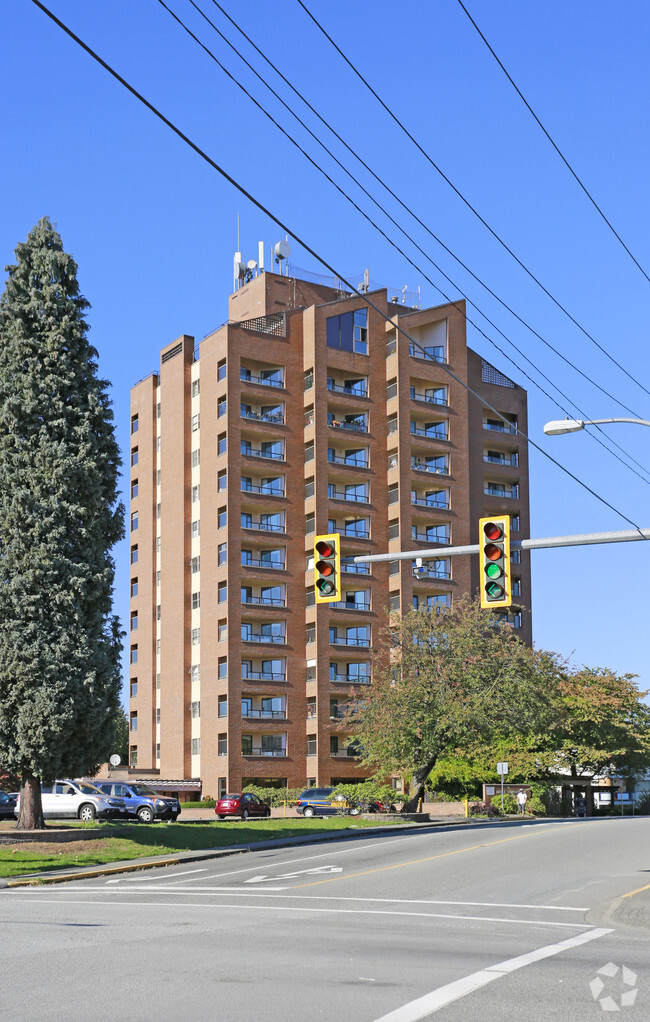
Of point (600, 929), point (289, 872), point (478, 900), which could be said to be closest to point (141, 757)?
point (289, 872)

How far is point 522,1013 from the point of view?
960cm

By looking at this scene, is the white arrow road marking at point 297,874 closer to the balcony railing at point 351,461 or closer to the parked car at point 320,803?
the parked car at point 320,803

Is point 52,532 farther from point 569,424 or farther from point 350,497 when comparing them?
point 350,497

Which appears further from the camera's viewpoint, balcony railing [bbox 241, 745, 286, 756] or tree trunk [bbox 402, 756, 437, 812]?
balcony railing [bbox 241, 745, 286, 756]

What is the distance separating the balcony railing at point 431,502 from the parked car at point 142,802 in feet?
108

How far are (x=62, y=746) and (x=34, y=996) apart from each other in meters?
23.0

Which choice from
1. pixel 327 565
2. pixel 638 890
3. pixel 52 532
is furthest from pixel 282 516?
pixel 638 890

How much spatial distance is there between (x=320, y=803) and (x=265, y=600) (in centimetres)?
1727

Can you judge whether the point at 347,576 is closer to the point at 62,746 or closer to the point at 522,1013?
the point at 62,746

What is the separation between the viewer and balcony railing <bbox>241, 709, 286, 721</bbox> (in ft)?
236

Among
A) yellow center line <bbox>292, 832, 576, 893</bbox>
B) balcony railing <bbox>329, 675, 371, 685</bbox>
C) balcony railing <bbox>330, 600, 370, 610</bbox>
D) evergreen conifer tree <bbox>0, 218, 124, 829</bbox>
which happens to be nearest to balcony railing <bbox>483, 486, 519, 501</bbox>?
balcony railing <bbox>330, 600, 370, 610</bbox>

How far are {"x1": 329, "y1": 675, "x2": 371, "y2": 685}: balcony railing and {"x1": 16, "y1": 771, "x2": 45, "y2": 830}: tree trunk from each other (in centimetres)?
4014

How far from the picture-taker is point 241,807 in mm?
59594

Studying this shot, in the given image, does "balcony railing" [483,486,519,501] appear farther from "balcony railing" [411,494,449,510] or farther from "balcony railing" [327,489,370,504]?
"balcony railing" [327,489,370,504]
